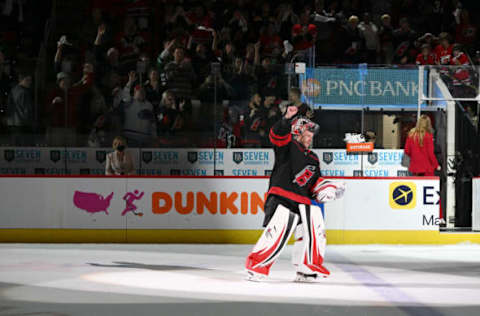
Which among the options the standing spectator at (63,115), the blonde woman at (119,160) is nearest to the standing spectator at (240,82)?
the blonde woman at (119,160)

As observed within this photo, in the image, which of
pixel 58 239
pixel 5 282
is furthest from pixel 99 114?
pixel 5 282

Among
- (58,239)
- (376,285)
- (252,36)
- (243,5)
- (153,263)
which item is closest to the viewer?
(376,285)

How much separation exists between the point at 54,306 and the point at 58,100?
569cm

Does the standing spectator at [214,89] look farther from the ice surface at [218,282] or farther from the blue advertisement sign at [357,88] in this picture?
the ice surface at [218,282]

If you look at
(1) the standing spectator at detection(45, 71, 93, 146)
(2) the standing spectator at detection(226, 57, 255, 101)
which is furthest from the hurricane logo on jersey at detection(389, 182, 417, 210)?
(1) the standing spectator at detection(45, 71, 93, 146)

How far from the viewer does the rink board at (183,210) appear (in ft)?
38.5

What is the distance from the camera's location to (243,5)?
16672 millimetres

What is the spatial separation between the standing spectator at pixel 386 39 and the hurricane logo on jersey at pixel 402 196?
4.39 metres

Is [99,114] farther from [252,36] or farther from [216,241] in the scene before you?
[252,36]

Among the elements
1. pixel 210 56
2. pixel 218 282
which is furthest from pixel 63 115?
pixel 218 282

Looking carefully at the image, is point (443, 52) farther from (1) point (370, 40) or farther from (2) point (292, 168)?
(2) point (292, 168)

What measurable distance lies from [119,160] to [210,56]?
11.2ft

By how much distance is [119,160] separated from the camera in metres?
11.8

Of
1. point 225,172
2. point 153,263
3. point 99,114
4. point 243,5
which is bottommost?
point 153,263
